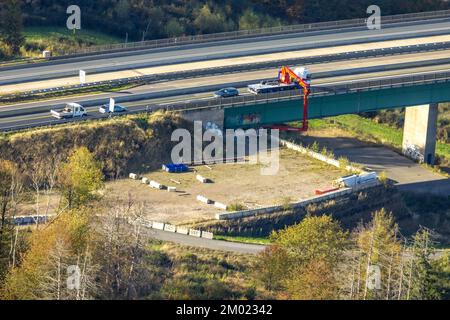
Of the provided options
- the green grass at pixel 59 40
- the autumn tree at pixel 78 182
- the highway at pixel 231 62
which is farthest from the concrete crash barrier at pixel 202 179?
the green grass at pixel 59 40

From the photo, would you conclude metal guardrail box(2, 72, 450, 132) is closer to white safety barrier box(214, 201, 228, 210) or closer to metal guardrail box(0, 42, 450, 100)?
metal guardrail box(0, 42, 450, 100)

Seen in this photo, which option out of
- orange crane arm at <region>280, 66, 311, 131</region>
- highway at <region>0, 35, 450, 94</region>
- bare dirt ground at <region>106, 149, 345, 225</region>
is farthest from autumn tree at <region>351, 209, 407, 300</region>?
highway at <region>0, 35, 450, 94</region>

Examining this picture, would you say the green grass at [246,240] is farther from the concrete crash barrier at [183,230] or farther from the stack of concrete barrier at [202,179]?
the stack of concrete barrier at [202,179]

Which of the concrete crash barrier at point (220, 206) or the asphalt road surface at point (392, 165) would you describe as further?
the asphalt road surface at point (392, 165)

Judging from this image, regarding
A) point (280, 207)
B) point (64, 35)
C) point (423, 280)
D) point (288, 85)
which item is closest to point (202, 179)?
point (280, 207)
